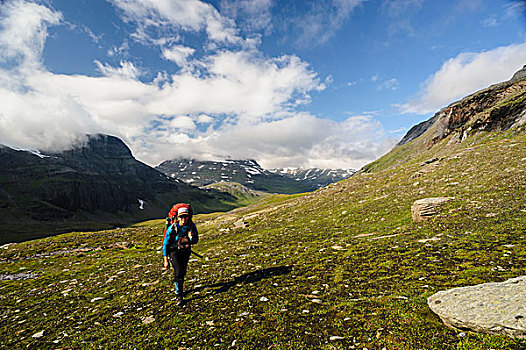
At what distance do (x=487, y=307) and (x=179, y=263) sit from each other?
1022cm

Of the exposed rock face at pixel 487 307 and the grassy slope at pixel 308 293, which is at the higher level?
the exposed rock face at pixel 487 307

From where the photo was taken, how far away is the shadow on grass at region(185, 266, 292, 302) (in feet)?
34.0

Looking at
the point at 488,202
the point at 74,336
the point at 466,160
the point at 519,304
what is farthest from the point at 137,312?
the point at 466,160

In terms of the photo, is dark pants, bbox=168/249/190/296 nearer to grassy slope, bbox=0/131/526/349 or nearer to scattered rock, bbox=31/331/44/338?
grassy slope, bbox=0/131/526/349

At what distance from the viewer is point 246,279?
11195mm

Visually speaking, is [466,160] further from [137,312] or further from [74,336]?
[74,336]

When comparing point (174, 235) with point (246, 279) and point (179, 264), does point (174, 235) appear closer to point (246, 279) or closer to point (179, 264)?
point (179, 264)

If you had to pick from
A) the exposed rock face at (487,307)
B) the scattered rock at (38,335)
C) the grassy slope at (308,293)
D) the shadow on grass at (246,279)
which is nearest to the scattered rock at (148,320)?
the grassy slope at (308,293)

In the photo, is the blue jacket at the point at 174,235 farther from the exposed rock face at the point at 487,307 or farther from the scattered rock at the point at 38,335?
the exposed rock face at the point at 487,307

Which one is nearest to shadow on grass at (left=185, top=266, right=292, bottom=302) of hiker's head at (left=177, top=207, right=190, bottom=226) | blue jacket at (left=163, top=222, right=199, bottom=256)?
blue jacket at (left=163, top=222, right=199, bottom=256)

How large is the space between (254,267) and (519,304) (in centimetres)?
1038

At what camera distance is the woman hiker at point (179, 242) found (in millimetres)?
10326

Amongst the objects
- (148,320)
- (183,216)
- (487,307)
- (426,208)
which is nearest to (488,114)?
(426,208)

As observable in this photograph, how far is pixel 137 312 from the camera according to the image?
9.10 metres
